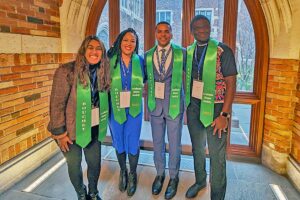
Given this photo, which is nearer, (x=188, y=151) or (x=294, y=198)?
(x=294, y=198)

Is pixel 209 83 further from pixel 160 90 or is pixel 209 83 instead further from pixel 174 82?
pixel 160 90

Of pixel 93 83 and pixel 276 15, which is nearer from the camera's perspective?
pixel 93 83

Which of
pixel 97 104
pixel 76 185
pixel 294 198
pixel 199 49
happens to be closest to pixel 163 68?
pixel 199 49

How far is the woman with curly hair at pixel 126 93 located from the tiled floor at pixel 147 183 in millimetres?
249

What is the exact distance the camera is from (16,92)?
96.3 inches

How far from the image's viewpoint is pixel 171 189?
2.25m

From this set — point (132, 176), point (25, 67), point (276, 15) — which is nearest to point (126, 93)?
point (132, 176)

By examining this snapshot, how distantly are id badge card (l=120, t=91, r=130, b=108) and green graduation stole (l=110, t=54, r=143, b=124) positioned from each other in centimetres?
3

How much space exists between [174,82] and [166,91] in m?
0.10

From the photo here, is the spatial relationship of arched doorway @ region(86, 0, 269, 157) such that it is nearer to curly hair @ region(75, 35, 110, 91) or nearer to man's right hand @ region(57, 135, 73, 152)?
curly hair @ region(75, 35, 110, 91)

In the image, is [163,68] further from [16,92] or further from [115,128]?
[16,92]

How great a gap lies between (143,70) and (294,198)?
5.66ft

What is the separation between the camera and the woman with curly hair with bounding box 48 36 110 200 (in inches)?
67.9

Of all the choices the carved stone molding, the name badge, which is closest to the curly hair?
the name badge
